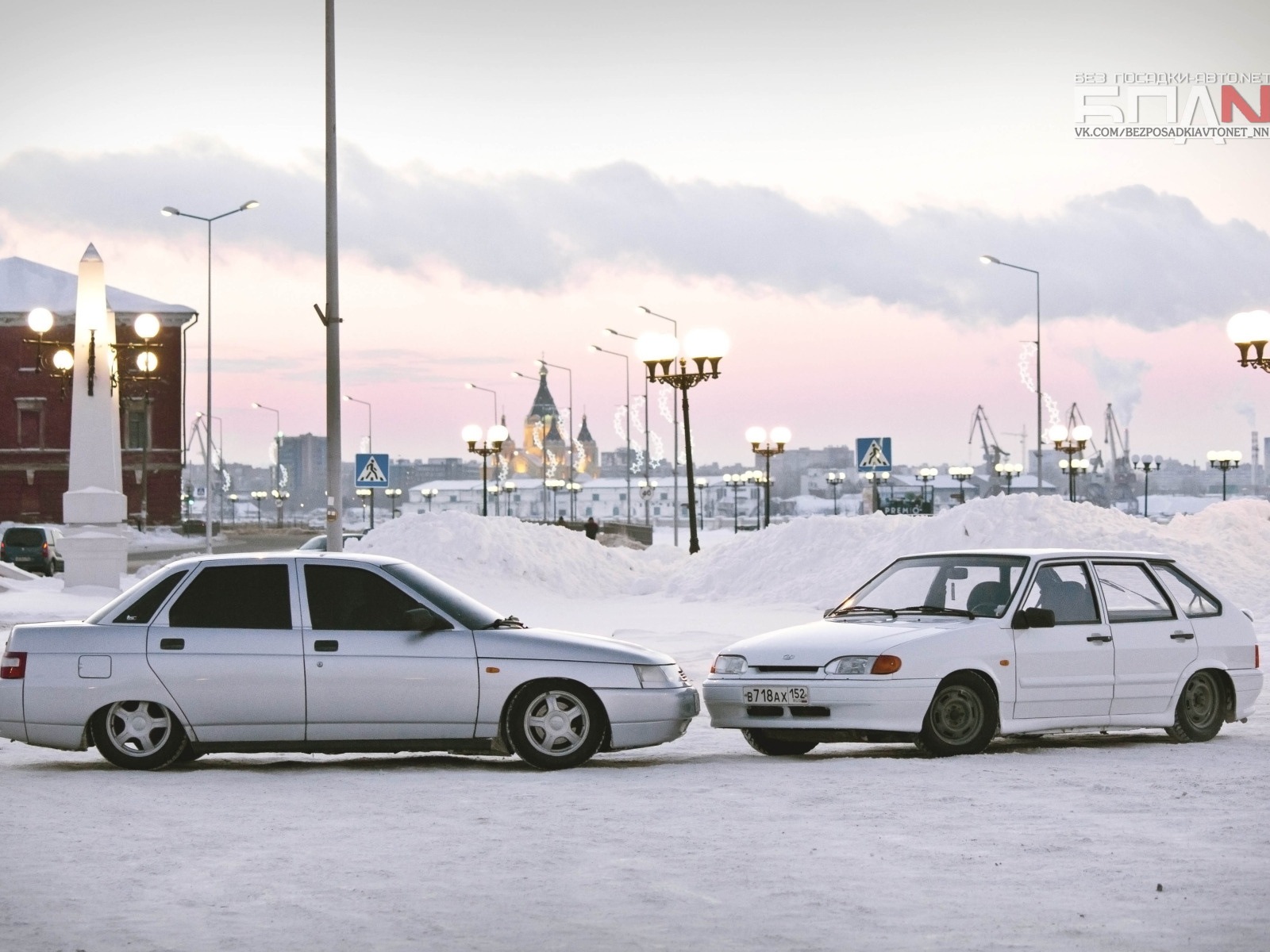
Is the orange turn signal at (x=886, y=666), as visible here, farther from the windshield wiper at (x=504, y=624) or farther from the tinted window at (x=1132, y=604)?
the windshield wiper at (x=504, y=624)

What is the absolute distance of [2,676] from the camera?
1082 centimetres

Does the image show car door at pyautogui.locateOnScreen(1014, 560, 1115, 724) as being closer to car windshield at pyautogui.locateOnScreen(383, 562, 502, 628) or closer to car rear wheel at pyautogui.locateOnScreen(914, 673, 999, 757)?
car rear wheel at pyautogui.locateOnScreen(914, 673, 999, 757)

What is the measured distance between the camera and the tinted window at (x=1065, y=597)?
11867 mm

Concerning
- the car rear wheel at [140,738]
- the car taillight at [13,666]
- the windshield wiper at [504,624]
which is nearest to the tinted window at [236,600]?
the car rear wheel at [140,738]

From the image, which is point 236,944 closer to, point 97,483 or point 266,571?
point 266,571

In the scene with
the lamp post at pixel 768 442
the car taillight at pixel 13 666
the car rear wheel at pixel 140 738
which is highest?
the lamp post at pixel 768 442

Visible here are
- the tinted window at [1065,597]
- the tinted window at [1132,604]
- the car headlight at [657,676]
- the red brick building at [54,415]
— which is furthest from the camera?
the red brick building at [54,415]

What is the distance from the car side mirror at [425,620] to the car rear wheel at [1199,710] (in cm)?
547

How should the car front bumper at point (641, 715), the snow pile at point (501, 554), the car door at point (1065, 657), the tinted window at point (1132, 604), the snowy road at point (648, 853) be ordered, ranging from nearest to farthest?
the snowy road at point (648, 853), the car front bumper at point (641, 715), the car door at point (1065, 657), the tinted window at point (1132, 604), the snow pile at point (501, 554)

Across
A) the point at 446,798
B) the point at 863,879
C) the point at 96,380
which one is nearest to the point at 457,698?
the point at 446,798

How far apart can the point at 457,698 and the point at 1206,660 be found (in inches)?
224

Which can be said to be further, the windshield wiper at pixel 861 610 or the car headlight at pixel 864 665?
the windshield wiper at pixel 861 610

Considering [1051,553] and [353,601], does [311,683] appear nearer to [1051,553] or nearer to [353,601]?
[353,601]

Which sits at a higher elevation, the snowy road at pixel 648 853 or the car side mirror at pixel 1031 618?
the car side mirror at pixel 1031 618
